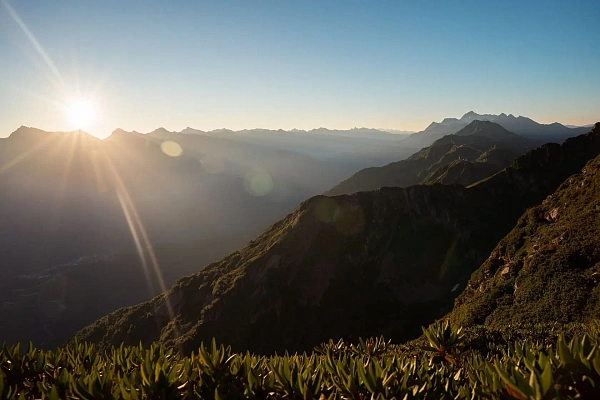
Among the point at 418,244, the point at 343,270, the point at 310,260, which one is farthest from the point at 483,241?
the point at 310,260

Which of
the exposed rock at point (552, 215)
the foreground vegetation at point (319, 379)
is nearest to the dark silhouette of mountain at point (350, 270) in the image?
the exposed rock at point (552, 215)

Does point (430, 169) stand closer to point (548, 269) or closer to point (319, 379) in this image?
point (548, 269)

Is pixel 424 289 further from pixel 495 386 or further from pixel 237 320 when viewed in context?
pixel 495 386

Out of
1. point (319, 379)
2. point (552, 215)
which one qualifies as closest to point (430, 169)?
point (552, 215)

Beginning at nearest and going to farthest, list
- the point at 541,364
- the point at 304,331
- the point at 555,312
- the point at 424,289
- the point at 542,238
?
1. the point at 541,364
2. the point at 555,312
3. the point at 542,238
4. the point at 304,331
5. the point at 424,289

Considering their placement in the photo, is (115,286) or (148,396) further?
(115,286)
